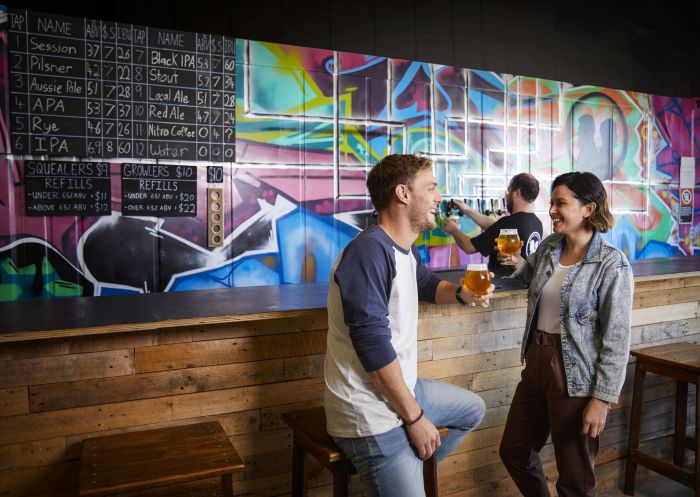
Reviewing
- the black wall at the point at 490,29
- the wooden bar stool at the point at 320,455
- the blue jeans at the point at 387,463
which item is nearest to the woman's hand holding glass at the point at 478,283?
the wooden bar stool at the point at 320,455

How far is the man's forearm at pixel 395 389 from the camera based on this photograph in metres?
1.79

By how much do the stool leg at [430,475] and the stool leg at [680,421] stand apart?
1845 mm

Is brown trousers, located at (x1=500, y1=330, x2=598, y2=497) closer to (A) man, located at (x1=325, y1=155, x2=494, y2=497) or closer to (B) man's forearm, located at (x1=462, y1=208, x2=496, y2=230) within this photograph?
(A) man, located at (x1=325, y1=155, x2=494, y2=497)

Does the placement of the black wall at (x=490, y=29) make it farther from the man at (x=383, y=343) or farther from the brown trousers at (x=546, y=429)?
the brown trousers at (x=546, y=429)

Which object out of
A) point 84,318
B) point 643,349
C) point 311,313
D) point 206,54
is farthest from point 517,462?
point 206,54

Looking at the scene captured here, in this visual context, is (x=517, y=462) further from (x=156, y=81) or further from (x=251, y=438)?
(x=156, y=81)

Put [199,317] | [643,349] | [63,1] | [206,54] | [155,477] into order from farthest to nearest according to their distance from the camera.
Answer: [206,54] < [63,1] < [643,349] < [199,317] < [155,477]

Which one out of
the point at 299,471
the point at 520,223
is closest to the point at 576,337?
the point at 299,471

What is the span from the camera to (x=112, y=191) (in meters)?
4.11

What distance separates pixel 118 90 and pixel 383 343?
312 cm

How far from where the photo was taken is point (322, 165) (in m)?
4.84

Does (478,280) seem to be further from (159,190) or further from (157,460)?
(159,190)

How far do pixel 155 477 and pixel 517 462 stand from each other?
4.77 feet

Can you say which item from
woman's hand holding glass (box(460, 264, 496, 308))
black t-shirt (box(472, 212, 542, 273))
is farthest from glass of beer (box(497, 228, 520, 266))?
black t-shirt (box(472, 212, 542, 273))
